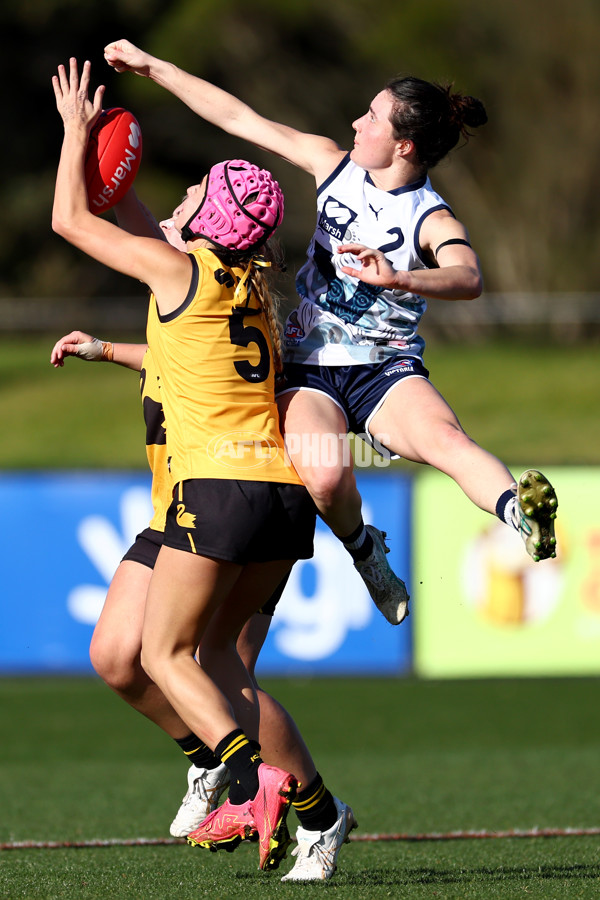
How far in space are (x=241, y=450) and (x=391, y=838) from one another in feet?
7.46

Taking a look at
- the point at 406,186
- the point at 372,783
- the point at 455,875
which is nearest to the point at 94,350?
the point at 406,186

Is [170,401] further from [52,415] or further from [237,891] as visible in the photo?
[52,415]

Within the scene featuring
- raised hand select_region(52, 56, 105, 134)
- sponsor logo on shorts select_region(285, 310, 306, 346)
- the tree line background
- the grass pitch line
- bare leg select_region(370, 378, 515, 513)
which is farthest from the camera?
the tree line background

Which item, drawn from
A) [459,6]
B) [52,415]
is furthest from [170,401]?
[459,6]

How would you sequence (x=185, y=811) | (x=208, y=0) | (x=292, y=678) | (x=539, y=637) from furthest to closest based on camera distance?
(x=208, y=0), (x=292, y=678), (x=539, y=637), (x=185, y=811)

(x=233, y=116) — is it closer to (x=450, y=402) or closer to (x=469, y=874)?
(x=469, y=874)

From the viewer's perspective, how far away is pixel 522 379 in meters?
18.2

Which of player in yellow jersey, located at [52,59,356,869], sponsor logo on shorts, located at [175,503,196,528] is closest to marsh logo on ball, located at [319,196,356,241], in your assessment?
player in yellow jersey, located at [52,59,356,869]

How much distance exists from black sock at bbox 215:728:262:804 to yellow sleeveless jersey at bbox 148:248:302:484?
774 millimetres

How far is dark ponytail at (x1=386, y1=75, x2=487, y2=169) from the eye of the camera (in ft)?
14.5

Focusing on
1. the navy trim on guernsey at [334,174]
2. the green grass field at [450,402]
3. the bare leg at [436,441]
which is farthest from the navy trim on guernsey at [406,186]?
the green grass field at [450,402]

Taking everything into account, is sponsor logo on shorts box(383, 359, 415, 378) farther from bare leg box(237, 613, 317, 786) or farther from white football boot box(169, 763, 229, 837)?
white football boot box(169, 763, 229, 837)

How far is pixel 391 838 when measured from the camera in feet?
17.9

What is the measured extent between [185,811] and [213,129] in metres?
24.1
